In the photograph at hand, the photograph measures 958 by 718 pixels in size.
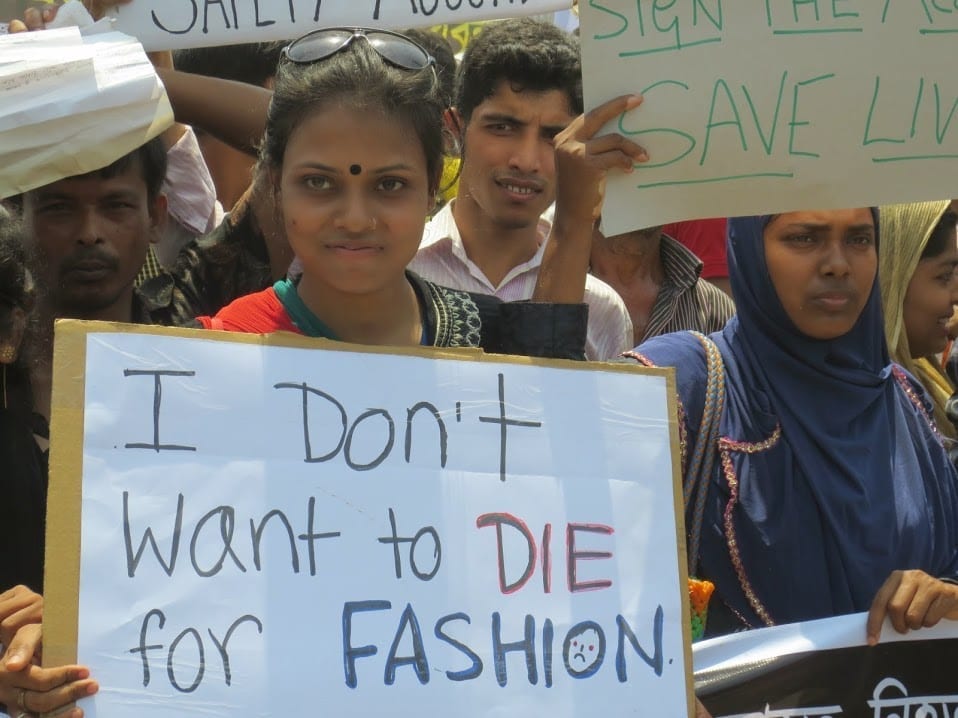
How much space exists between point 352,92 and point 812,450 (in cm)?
122

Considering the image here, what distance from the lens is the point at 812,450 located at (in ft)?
9.71

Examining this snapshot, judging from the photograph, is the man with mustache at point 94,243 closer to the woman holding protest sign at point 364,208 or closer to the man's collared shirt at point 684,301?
the woman holding protest sign at point 364,208

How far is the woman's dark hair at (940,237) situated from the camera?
4352 millimetres

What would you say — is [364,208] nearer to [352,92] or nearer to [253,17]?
[352,92]

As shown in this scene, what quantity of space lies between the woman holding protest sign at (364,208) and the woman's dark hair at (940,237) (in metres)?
2.26

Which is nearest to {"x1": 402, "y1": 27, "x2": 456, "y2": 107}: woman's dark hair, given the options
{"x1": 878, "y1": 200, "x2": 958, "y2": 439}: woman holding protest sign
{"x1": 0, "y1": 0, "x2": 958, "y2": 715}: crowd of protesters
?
{"x1": 0, "y1": 0, "x2": 958, "y2": 715}: crowd of protesters

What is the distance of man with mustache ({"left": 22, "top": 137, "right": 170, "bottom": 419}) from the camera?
3.14 meters

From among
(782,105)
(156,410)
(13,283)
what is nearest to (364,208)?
(156,410)

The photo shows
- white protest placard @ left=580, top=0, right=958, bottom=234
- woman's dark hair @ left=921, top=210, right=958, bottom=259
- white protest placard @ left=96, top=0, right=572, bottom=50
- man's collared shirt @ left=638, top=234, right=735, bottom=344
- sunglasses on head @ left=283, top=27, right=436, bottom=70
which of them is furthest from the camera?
woman's dark hair @ left=921, top=210, right=958, bottom=259

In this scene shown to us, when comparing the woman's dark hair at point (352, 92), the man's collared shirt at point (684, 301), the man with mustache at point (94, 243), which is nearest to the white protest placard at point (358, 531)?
the woman's dark hair at point (352, 92)

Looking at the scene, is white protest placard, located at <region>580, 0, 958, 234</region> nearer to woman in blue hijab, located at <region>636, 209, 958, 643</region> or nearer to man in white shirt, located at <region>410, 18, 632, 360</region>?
woman in blue hijab, located at <region>636, 209, 958, 643</region>

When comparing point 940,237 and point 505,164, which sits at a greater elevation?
point 505,164

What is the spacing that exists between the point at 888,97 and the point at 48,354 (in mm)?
1734

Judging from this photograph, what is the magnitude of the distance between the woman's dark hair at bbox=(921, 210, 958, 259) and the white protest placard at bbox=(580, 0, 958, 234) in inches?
63.9
